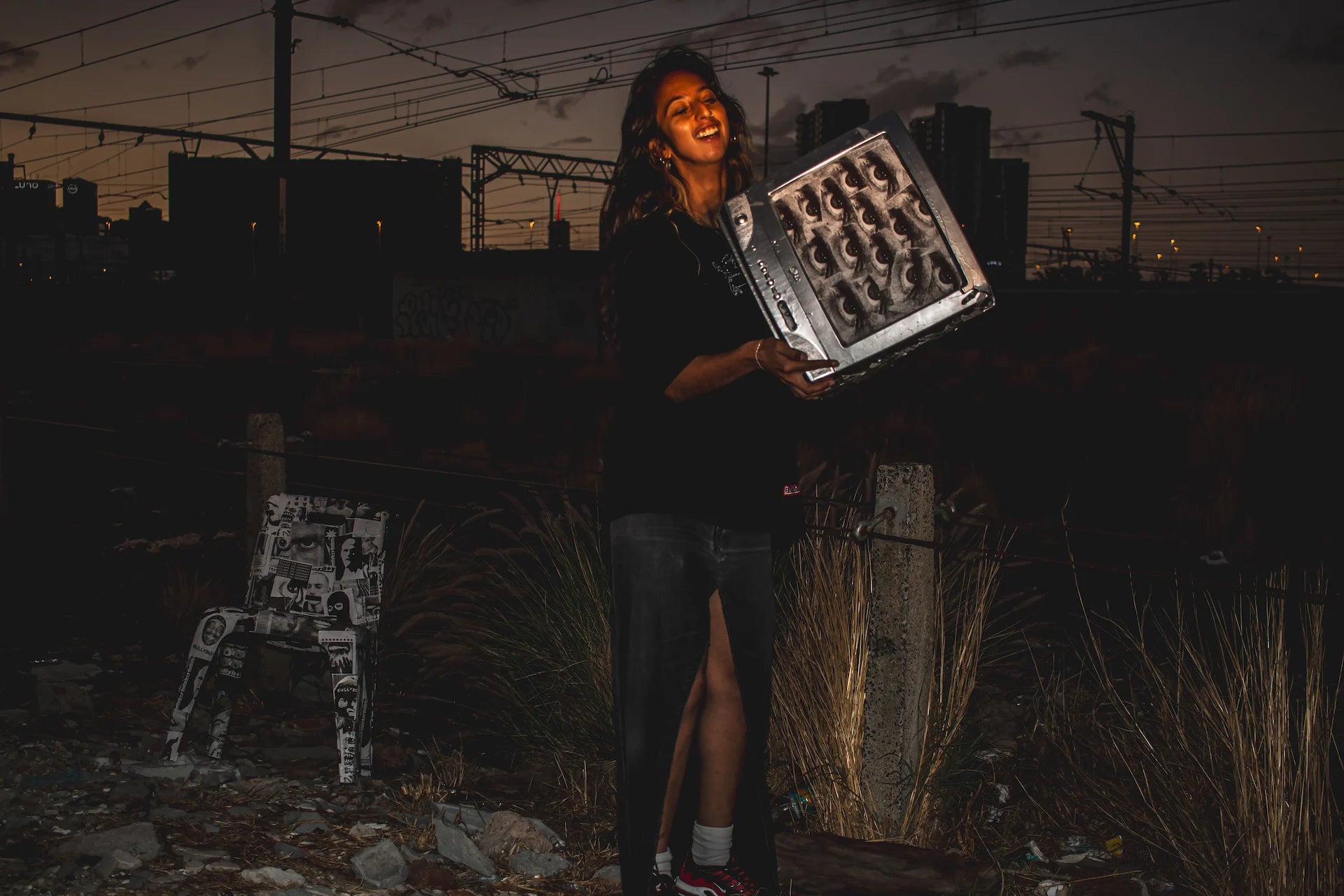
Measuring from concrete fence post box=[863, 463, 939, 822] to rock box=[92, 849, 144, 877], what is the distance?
6.83ft

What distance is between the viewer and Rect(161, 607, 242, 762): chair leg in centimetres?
404

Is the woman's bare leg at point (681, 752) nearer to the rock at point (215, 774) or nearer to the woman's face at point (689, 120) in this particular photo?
the woman's face at point (689, 120)

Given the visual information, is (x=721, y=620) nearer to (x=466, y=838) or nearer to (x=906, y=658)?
(x=906, y=658)

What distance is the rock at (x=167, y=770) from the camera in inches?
154

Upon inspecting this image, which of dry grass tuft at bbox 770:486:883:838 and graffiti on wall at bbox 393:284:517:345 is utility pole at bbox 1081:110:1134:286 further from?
dry grass tuft at bbox 770:486:883:838

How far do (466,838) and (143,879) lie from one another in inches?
34.3

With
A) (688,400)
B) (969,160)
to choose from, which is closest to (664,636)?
(688,400)

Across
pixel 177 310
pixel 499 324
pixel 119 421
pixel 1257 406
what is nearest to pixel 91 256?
pixel 177 310

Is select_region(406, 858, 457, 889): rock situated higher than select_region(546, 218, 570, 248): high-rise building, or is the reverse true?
select_region(546, 218, 570, 248): high-rise building

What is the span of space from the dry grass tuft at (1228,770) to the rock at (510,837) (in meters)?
1.71

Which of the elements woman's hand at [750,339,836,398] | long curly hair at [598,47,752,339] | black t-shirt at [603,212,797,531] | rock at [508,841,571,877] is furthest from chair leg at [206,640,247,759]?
woman's hand at [750,339,836,398]

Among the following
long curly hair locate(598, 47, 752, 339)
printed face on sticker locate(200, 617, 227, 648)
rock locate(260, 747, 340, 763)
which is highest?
long curly hair locate(598, 47, 752, 339)

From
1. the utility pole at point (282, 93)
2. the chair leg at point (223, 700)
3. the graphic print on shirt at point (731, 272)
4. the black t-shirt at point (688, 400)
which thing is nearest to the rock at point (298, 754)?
the chair leg at point (223, 700)

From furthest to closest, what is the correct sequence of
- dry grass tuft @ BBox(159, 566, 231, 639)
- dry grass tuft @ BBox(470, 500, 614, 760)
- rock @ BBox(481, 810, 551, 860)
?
dry grass tuft @ BBox(159, 566, 231, 639) → dry grass tuft @ BBox(470, 500, 614, 760) → rock @ BBox(481, 810, 551, 860)
